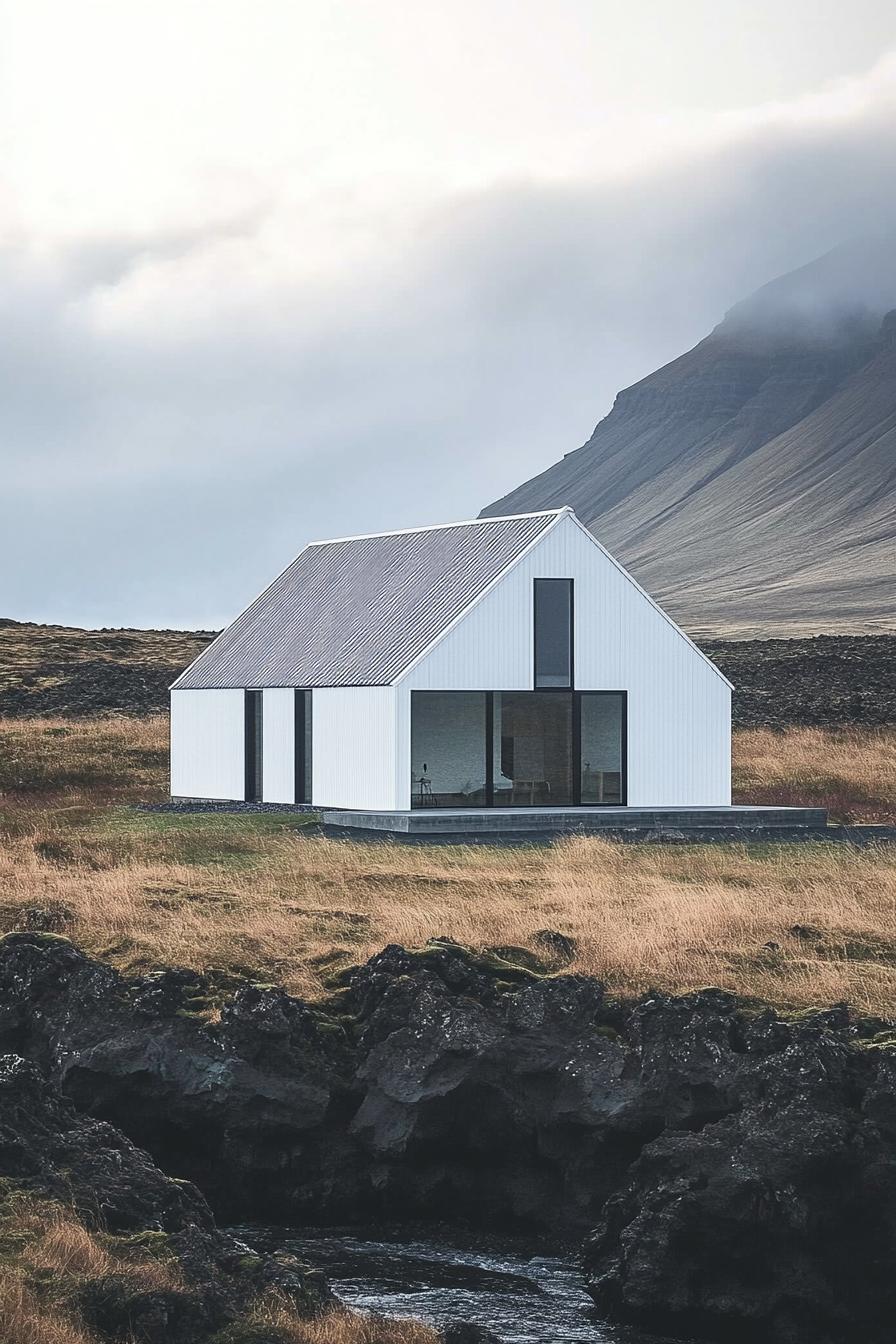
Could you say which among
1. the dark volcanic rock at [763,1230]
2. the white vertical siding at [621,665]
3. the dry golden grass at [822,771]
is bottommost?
the dark volcanic rock at [763,1230]

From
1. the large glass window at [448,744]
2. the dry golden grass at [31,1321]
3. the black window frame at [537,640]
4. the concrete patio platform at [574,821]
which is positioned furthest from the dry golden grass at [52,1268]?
the large glass window at [448,744]

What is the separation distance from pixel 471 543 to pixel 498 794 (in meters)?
5.34

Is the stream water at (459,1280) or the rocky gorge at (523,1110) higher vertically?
the rocky gorge at (523,1110)

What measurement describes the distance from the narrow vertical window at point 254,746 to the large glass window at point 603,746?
7.08 meters

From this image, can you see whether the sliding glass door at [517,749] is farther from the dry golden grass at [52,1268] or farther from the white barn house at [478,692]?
the dry golden grass at [52,1268]

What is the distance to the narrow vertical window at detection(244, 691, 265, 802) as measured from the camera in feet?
134

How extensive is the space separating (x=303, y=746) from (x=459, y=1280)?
79.7ft

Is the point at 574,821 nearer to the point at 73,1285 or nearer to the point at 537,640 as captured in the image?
the point at 537,640

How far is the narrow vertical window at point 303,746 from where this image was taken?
38375 mm

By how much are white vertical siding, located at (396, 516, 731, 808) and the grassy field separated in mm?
5040

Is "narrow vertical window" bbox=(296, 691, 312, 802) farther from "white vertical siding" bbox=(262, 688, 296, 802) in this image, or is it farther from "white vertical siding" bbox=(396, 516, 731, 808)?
"white vertical siding" bbox=(396, 516, 731, 808)

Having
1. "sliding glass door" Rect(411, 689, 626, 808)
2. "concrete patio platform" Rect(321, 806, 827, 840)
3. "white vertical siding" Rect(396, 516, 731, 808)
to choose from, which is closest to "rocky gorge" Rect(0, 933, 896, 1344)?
"concrete patio platform" Rect(321, 806, 827, 840)

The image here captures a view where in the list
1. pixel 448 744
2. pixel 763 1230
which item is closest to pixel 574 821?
pixel 448 744

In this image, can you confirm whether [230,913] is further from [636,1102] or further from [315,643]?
[315,643]
